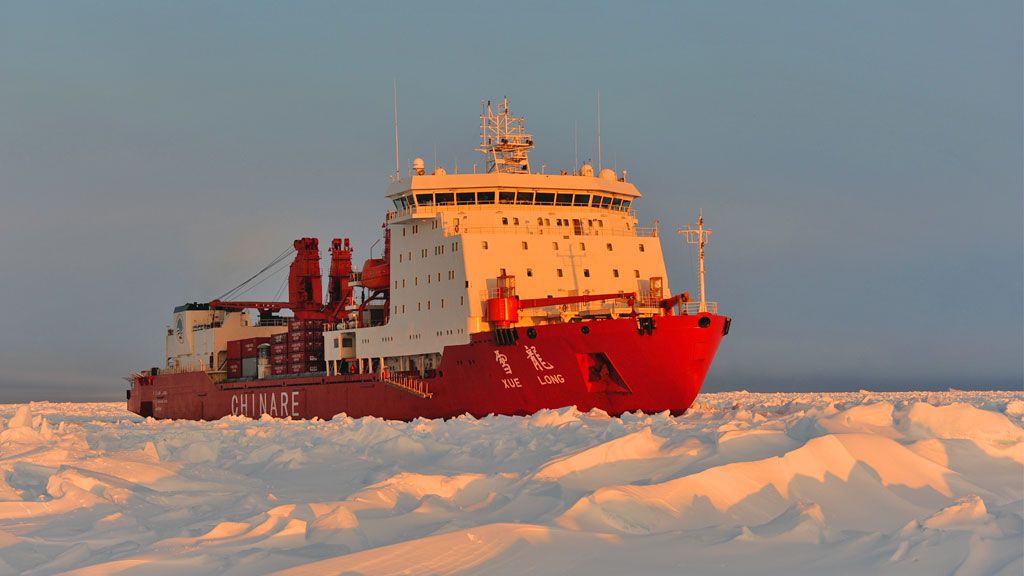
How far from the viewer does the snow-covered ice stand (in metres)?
10.7

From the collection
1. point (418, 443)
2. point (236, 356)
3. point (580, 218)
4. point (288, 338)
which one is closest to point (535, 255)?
point (580, 218)

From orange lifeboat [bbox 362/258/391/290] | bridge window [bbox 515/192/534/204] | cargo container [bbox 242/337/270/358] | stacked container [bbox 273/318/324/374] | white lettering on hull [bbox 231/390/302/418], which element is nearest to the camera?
bridge window [bbox 515/192/534/204]

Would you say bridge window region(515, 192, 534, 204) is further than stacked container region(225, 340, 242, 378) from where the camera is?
No

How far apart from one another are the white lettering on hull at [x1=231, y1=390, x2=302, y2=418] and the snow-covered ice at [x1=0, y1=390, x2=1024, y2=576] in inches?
710

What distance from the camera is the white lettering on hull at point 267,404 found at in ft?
127

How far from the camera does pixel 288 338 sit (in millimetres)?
41344

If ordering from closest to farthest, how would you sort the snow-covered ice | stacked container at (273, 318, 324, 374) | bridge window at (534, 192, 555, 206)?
1. the snow-covered ice
2. bridge window at (534, 192, 555, 206)
3. stacked container at (273, 318, 324, 374)

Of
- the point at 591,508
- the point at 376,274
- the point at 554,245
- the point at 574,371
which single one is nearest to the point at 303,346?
the point at 376,274

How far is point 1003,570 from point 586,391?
744 inches

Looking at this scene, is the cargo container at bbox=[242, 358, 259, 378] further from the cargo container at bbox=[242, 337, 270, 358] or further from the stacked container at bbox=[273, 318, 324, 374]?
the stacked container at bbox=[273, 318, 324, 374]

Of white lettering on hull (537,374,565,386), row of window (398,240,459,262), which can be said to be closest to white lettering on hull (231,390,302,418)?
row of window (398,240,459,262)

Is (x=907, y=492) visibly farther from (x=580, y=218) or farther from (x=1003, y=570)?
(x=580, y=218)

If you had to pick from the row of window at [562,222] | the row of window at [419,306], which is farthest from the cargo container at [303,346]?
the row of window at [562,222]

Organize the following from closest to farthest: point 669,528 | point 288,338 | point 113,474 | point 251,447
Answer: point 669,528, point 113,474, point 251,447, point 288,338
